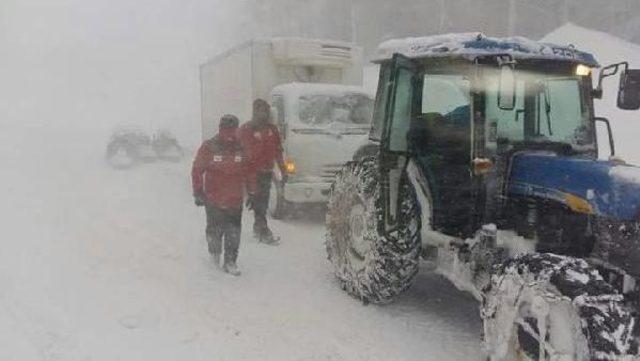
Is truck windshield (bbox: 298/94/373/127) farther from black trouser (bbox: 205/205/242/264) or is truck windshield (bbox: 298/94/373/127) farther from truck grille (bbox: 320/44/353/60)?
black trouser (bbox: 205/205/242/264)

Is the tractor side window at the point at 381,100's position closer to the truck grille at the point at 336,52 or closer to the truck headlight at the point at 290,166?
the truck headlight at the point at 290,166

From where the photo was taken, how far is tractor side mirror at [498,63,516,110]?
4.65 metres

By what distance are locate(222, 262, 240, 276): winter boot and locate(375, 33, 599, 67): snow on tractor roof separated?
9.77 feet

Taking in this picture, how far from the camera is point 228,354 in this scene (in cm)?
480

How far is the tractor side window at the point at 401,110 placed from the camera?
5462mm

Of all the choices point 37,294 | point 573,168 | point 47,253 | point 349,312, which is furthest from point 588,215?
point 47,253

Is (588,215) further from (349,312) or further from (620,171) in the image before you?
(349,312)

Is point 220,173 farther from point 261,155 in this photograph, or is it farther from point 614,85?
point 614,85

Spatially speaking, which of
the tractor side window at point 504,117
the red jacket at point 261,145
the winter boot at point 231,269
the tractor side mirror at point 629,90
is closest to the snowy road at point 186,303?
the winter boot at point 231,269

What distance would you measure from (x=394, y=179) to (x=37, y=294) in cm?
344

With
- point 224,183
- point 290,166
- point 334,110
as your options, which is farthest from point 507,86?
point 334,110

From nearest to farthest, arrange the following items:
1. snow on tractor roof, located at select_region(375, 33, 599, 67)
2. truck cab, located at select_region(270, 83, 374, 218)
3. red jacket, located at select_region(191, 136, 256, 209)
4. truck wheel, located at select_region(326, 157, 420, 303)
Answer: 1. snow on tractor roof, located at select_region(375, 33, 599, 67)
2. truck wheel, located at select_region(326, 157, 420, 303)
3. red jacket, located at select_region(191, 136, 256, 209)
4. truck cab, located at select_region(270, 83, 374, 218)

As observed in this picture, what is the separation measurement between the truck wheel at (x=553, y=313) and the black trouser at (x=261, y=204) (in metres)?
4.57

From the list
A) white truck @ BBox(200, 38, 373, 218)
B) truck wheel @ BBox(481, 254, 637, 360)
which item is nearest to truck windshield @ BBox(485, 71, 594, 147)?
truck wheel @ BBox(481, 254, 637, 360)
